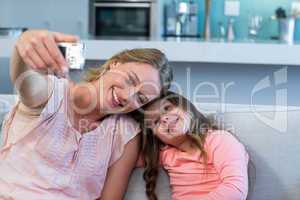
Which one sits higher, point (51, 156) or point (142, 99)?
point (142, 99)

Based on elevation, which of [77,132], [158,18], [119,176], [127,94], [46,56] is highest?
[158,18]

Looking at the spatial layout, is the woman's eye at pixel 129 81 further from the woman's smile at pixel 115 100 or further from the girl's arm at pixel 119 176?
the girl's arm at pixel 119 176

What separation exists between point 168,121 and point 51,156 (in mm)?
315

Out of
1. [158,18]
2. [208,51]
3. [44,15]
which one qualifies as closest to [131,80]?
[208,51]

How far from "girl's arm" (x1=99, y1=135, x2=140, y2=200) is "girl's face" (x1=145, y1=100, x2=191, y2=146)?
80 mm

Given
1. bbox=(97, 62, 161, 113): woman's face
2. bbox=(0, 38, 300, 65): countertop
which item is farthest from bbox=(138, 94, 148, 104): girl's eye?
bbox=(0, 38, 300, 65): countertop

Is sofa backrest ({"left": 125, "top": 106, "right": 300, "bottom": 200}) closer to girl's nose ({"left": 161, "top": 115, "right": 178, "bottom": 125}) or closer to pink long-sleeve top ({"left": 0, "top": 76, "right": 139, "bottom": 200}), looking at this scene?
girl's nose ({"left": 161, "top": 115, "right": 178, "bottom": 125})

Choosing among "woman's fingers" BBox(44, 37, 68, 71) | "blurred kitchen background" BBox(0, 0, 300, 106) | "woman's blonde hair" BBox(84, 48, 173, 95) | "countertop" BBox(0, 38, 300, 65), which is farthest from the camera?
"blurred kitchen background" BBox(0, 0, 300, 106)

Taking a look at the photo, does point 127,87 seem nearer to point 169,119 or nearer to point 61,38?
point 169,119

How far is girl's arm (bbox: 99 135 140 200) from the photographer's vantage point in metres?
1.21

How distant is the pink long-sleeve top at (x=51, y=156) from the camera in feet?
3.73

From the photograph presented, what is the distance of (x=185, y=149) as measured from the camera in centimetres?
125

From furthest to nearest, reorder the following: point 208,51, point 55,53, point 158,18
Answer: point 158,18 → point 208,51 → point 55,53

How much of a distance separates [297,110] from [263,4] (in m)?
2.96
